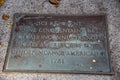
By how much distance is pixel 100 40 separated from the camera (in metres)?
1.99

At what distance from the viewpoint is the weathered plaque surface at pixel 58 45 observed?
1.85 metres

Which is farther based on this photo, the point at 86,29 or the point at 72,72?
the point at 86,29

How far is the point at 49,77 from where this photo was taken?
183cm

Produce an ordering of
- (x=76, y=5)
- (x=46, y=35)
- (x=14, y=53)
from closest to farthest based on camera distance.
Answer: (x=14, y=53) < (x=46, y=35) < (x=76, y=5)

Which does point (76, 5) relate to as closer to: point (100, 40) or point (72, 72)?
point (100, 40)

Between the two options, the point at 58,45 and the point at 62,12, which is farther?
the point at 62,12

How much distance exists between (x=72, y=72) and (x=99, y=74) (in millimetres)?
244

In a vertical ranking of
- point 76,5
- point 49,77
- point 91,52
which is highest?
point 76,5

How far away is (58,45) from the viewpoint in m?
1.99

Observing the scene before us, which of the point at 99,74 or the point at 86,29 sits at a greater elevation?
the point at 86,29

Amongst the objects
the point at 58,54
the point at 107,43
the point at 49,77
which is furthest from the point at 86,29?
the point at 49,77

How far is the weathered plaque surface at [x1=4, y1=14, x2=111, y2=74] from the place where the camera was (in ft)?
6.07

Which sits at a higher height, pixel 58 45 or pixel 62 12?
pixel 62 12

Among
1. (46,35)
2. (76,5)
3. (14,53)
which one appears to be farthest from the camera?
(76,5)
